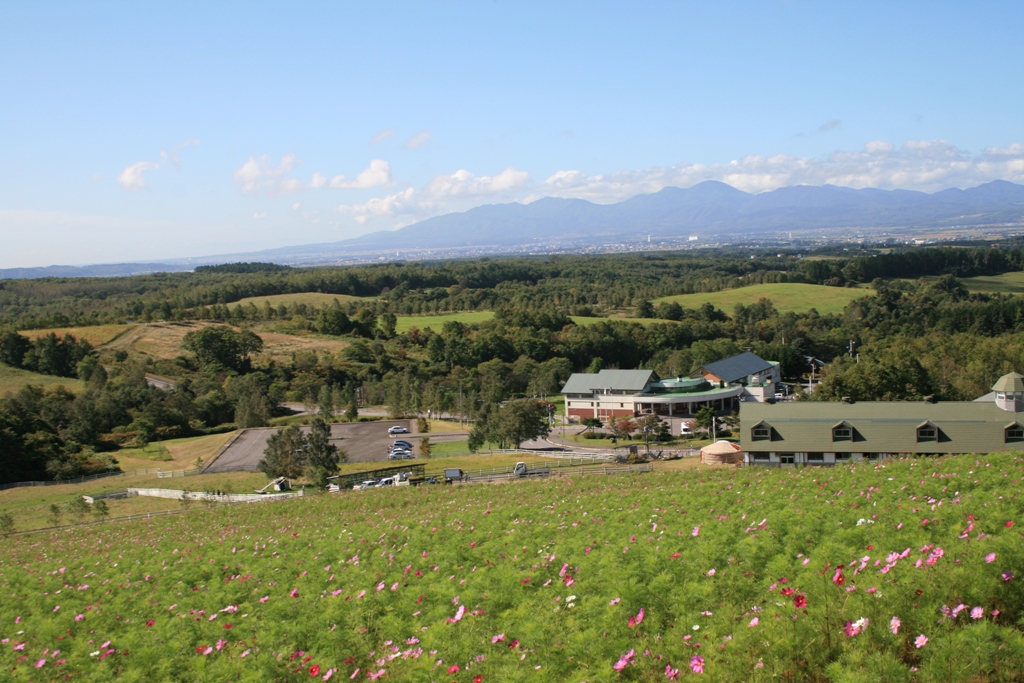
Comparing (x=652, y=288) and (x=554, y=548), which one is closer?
(x=554, y=548)

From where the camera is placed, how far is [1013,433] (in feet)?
104

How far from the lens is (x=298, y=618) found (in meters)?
12.0

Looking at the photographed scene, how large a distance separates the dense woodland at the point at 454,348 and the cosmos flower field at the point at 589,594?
33313mm

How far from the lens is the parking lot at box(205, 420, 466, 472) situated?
47031 mm

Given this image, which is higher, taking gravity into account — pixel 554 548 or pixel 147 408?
pixel 554 548

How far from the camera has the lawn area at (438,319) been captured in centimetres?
10556

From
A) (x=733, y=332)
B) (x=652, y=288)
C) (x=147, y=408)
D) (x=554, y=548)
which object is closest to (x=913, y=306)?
(x=733, y=332)

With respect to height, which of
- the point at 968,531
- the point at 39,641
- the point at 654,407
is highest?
the point at 968,531

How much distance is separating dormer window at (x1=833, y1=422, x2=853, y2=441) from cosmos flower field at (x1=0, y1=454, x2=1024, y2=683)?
43.2 ft

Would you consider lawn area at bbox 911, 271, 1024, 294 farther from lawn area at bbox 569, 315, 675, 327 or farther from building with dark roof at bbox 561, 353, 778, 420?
building with dark roof at bbox 561, 353, 778, 420

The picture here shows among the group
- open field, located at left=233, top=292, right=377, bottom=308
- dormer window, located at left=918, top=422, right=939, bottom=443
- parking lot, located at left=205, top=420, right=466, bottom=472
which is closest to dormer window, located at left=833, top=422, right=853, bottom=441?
dormer window, located at left=918, top=422, right=939, bottom=443

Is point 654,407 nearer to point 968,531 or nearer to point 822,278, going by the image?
point 968,531

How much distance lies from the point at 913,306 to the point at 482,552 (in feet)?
338

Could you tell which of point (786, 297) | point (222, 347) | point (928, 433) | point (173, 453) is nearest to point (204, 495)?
point (173, 453)
